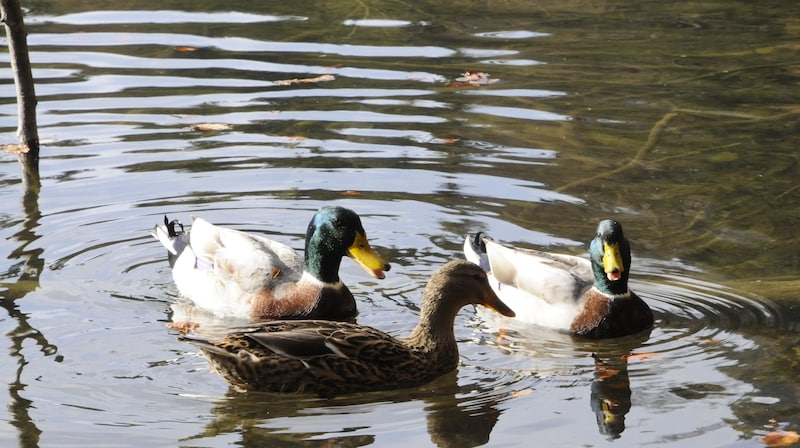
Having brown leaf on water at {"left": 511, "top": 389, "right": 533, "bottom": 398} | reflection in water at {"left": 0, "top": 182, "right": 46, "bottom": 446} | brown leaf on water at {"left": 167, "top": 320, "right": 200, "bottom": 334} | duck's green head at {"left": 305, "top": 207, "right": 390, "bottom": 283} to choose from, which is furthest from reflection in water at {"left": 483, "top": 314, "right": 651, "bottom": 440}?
reflection in water at {"left": 0, "top": 182, "right": 46, "bottom": 446}

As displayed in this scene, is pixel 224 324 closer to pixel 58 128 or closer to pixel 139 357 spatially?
pixel 139 357

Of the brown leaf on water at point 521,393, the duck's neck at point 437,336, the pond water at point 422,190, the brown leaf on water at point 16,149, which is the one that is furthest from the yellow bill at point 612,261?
the brown leaf on water at point 16,149

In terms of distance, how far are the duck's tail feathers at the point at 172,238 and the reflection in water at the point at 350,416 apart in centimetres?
209

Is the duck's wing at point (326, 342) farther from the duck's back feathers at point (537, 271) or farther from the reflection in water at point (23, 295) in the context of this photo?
the duck's back feathers at point (537, 271)

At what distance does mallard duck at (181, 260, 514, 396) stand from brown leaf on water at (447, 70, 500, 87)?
651cm

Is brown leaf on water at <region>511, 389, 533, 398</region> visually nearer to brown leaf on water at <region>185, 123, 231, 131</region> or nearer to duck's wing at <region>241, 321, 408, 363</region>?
duck's wing at <region>241, 321, 408, 363</region>

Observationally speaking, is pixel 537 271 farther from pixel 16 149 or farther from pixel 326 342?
pixel 16 149

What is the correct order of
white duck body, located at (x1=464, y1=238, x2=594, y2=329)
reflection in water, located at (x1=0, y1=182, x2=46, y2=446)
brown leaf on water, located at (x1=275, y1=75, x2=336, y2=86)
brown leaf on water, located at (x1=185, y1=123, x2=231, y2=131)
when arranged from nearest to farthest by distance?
reflection in water, located at (x1=0, y1=182, x2=46, y2=446) → white duck body, located at (x1=464, y1=238, x2=594, y2=329) → brown leaf on water, located at (x1=185, y1=123, x2=231, y2=131) → brown leaf on water, located at (x1=275, y1=75, x2=336, y2=86)

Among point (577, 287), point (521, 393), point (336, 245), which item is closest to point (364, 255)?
point (336, 245)

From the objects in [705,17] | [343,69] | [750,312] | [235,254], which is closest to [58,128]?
[343,69]

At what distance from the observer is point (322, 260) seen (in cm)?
818

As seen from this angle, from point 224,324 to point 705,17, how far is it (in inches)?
383

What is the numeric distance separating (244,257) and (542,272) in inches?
72.1

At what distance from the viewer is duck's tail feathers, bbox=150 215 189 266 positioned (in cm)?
871
